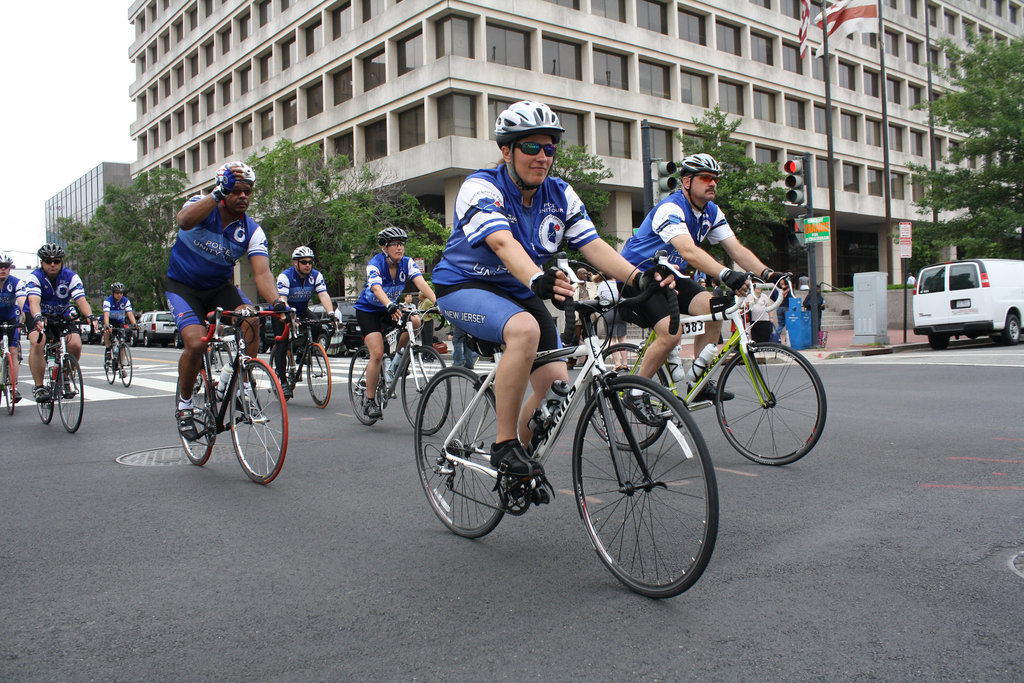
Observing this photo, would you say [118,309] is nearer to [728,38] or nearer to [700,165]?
[700,165]

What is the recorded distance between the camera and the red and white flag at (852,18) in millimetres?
21734

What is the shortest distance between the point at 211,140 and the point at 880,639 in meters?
57.6

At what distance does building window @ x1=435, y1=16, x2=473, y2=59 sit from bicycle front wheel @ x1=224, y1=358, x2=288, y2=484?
103 ft

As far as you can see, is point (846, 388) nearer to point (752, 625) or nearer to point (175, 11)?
point (752, 625)

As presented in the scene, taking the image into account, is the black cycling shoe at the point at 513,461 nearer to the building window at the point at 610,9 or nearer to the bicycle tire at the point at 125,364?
the bicycle tire at the point at 125,364

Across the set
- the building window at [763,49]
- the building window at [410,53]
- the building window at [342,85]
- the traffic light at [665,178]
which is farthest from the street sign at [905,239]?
the building window at [763,49]

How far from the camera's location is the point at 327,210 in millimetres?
33000

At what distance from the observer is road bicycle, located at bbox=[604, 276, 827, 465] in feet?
17.5

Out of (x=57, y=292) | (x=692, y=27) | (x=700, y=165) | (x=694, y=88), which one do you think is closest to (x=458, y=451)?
(x=700, y=165)

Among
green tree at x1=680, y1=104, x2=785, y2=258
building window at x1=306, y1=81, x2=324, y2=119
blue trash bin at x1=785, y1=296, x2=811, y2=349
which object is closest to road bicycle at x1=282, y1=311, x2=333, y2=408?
blue trash bin at x1=785, y1=296, x2=811, y2=349

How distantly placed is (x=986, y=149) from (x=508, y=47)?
1956 centimetres

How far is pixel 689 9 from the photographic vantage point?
42.5m

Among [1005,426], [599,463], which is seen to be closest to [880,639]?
[599,463]

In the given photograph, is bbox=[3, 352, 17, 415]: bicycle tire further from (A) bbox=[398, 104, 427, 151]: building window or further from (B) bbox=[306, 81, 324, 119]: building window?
(B) bbox=[306, 81, 324, 119]: building window
